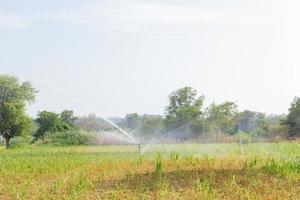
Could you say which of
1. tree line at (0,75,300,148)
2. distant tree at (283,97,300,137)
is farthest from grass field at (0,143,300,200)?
distant tree at (283,97,300,137)

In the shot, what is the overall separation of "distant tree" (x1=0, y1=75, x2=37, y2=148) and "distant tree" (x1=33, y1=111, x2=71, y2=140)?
27.1 feet

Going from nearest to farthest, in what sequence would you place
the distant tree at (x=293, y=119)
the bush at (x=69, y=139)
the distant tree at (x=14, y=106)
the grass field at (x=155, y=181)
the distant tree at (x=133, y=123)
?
1. the grass field at (x=155, y=181)
2. the bush at (x=69, y=139)
3. the distant tree at (x=14, y=106)
4. the distant tree at (x=293, y=119)
5. the distant tree at (x=133, y=123)

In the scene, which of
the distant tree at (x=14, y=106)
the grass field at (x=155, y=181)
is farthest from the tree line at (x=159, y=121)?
the grass field at (x=155, y=181)

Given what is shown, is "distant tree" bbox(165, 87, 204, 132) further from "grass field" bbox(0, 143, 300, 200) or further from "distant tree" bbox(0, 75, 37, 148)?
"grass field" bbox(0, 143, 300, 200)

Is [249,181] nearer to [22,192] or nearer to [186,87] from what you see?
[22,192]

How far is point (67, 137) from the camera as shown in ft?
167

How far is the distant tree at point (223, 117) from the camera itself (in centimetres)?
6203

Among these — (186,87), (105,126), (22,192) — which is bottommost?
(22,192)

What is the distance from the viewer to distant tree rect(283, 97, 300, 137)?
58.9 m

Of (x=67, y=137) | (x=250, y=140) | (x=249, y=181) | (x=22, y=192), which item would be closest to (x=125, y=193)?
(x=22, y=192)

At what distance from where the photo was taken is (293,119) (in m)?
60.0

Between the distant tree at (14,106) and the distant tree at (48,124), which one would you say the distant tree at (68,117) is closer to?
the distant tree at (48,124)

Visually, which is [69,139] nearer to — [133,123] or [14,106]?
[14,106]

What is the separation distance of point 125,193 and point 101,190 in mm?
864
